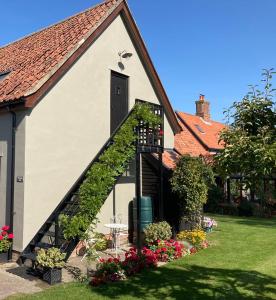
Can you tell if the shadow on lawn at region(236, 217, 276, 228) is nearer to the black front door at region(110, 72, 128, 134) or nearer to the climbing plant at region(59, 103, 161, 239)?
the climbing plant at region(59, 103, 161, 239)

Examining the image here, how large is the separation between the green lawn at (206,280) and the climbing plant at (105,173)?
5.23ft

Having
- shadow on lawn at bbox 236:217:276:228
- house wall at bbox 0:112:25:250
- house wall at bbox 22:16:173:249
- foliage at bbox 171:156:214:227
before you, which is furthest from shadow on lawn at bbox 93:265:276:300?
shadow on lawn at bbox 236:217:276:228

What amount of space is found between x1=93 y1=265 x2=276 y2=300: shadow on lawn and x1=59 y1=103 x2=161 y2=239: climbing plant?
180cm

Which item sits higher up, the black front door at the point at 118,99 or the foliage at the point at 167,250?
the black front door at the point at 118,99

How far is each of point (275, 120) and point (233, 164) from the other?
0.97m

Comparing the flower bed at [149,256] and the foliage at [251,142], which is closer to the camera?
the foliage at [251,142]

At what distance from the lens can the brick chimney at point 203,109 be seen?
36.2m

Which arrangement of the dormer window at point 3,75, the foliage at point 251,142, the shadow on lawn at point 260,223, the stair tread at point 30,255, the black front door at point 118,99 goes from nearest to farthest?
1. the foliage at point 251,142
2. the stair tread at point 30,255
3. the dormer window at point 3,75
4. the black front door at point 118,99
5. the shadow on lawn at point 260,223

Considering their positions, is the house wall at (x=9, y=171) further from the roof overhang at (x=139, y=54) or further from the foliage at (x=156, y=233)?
the foliage at (x=156, y=233)

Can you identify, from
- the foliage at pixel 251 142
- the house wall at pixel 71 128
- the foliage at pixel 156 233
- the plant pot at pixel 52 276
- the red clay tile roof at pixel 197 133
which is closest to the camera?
the foliage at pixel 251 142

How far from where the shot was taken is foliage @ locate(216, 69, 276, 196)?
5.05 m

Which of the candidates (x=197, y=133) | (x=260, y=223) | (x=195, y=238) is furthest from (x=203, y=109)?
(x=195, y=238)

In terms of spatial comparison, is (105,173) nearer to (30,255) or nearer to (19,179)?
(19,179)

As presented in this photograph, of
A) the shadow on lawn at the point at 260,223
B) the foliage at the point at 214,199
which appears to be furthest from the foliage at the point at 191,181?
the foliage at the point at 214,199
